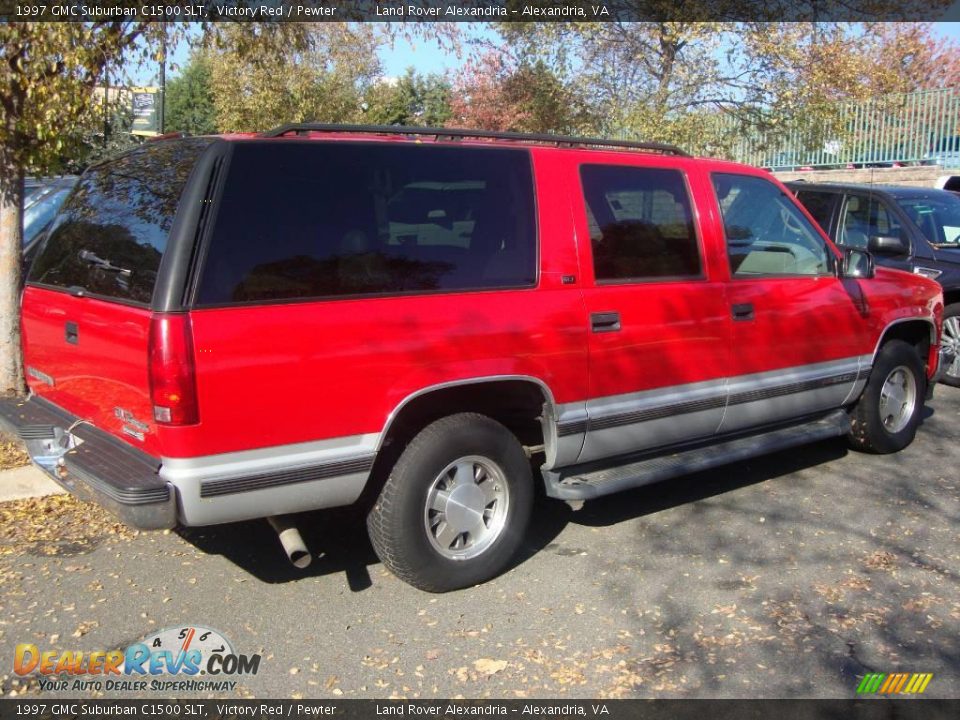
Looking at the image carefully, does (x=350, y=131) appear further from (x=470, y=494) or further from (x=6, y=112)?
(x=6, y=112)

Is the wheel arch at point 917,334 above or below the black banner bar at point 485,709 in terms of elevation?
above

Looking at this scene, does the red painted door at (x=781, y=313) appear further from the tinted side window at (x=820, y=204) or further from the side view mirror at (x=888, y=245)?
the tinted side window at (x=820, y=204)

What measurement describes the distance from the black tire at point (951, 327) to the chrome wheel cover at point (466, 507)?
5950 mm

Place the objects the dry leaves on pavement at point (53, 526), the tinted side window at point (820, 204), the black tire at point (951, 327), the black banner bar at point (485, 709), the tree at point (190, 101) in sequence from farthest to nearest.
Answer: the tree at point (190, 101) → the tinted side window at point (820, 204) → the black tire at point (951, 327) → the dry leaves on pavement at point (53, 526) → the black banner bar at point (485, 709)

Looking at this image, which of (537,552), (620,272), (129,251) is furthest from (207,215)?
(537,552)

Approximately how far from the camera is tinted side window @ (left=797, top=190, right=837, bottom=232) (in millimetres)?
8773

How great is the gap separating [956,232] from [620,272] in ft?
19.3

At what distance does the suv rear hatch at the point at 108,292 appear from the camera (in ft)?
11.9

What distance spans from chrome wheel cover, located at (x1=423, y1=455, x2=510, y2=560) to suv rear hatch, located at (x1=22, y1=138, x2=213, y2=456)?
4.22ft

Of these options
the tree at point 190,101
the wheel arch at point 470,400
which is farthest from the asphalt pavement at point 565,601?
the tree at point 190,101

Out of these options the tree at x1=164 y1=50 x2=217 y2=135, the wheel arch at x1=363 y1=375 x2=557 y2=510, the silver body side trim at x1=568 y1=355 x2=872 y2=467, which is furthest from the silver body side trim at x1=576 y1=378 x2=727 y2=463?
the tree at x1=164 y1=50 x2=217 y2=135

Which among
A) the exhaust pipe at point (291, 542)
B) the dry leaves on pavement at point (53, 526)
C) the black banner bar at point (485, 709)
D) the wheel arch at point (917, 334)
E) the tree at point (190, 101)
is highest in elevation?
the tree at point (190, 101)

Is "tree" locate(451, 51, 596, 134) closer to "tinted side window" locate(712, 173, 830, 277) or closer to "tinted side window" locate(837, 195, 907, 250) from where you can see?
"tinted side window" locate(837, 195, 907, 250)

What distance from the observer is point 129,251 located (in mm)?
3877
